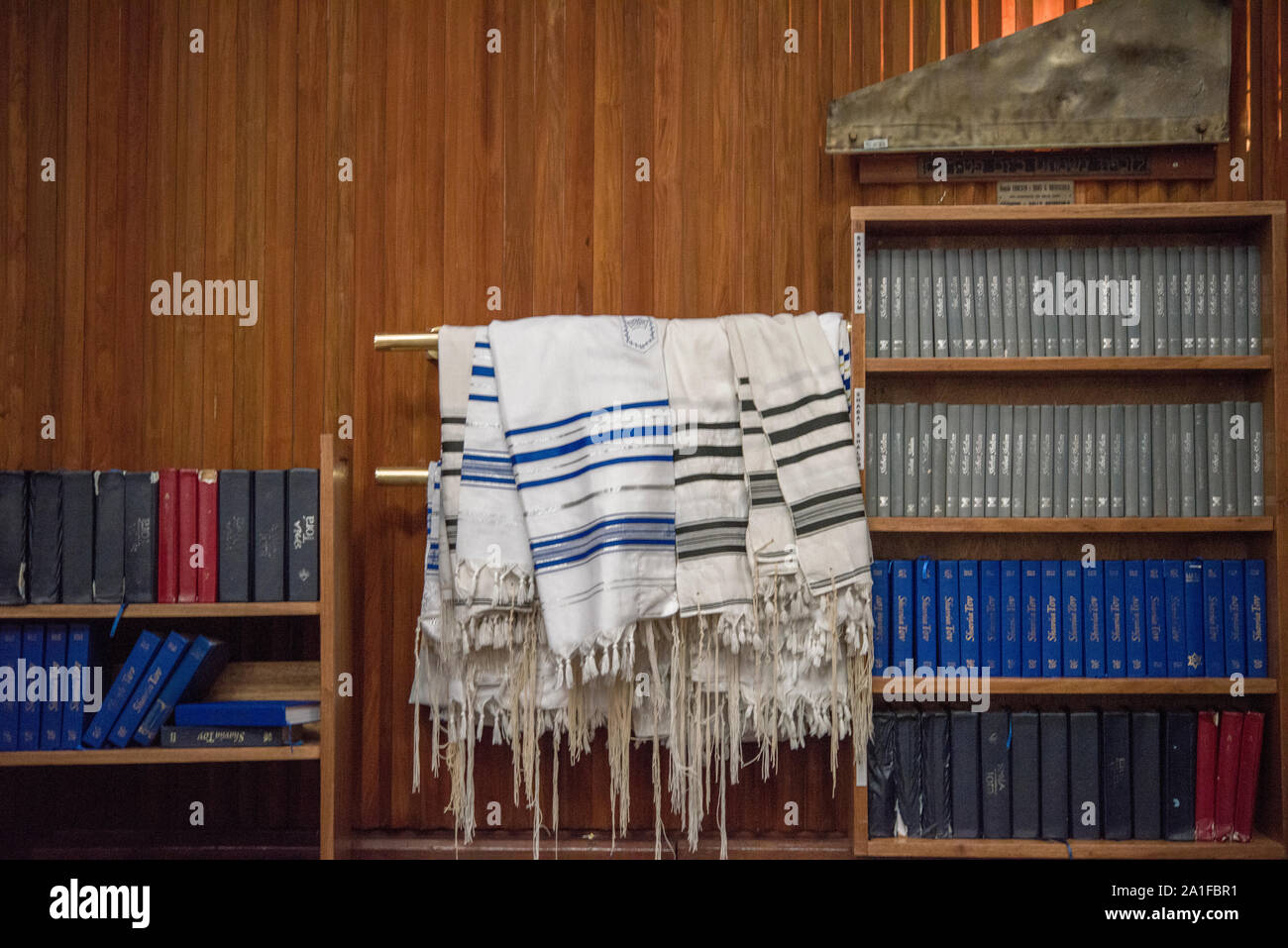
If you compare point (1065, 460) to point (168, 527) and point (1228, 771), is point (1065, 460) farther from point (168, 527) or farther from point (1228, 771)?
point (168, 527)

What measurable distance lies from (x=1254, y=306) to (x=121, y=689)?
222 cm

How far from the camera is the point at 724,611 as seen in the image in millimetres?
1845

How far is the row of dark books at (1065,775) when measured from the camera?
1.95 metres

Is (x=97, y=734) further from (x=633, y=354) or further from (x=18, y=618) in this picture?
(x=633, y=354)

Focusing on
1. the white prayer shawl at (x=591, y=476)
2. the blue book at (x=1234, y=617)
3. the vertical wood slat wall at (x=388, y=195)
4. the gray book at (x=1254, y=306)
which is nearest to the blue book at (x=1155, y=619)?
the blue book at (x=1234, y=617)

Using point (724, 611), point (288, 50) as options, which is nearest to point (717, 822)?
point (724, 611)

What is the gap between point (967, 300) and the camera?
197cm

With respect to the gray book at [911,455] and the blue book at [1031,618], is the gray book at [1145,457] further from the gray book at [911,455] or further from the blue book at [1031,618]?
the gray book at [911,455]

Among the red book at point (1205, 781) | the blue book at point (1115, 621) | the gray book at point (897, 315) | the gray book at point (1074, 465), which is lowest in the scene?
the red book at point (1205, 781)

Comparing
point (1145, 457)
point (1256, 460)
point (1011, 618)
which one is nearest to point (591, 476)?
point (1011, 618)

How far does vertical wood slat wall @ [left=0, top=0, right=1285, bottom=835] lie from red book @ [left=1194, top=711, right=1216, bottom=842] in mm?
695

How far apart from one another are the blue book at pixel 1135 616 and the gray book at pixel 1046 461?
0.64 ft

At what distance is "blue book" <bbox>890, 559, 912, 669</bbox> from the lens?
1.95 m

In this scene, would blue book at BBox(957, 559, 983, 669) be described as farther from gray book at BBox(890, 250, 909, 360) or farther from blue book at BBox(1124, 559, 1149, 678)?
gray book at BBox(890, 250, 909, 360)
